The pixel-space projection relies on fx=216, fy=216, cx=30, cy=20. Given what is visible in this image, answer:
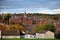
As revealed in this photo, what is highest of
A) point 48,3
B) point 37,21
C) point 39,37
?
point 48,3

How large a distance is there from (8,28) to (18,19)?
0.26 meters

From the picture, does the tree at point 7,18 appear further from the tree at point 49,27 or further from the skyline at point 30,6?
the tree at point 49,27

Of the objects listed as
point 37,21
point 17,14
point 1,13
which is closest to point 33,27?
point 37,21

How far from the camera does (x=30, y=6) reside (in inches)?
164

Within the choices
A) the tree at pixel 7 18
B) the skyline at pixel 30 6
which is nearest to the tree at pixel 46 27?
the skyline at pixel 30 6

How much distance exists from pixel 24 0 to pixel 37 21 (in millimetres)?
480

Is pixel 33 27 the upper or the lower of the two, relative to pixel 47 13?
lower

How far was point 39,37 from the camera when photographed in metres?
4.10

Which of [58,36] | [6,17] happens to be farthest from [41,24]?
[6,17]

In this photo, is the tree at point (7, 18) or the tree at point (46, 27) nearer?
the tree at point (46, 27)

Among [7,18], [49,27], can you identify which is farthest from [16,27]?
[49,27]

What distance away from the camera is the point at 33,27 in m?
4.13

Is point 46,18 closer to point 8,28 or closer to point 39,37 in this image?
point 39,37

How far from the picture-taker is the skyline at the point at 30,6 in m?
4.12
